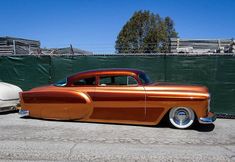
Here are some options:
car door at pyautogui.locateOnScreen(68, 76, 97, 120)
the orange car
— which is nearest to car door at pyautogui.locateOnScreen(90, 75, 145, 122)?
the orange car

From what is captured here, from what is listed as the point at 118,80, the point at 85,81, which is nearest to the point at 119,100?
the point at 118,80

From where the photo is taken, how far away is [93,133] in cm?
760

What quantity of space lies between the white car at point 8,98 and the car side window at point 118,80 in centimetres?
312

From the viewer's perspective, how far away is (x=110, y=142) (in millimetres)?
6770

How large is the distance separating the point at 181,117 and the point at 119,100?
1.55 m

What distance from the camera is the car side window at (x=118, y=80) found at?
8.55m

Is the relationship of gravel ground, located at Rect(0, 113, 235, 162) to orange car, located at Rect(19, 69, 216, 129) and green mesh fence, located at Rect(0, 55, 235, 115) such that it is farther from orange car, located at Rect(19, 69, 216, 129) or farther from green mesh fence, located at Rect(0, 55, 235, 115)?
green mesh fence, located at Rect(0, 55, 235, 115)

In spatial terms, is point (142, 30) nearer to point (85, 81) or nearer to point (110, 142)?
point (85, 81)

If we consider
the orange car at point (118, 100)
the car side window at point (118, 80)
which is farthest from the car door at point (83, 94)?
the car side window at point (118, 80)

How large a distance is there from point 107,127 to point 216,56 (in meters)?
3.98

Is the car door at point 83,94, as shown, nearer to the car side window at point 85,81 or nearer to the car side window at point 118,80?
the car side window at point 85,81

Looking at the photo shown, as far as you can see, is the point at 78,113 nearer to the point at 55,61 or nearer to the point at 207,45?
the point at 55,61

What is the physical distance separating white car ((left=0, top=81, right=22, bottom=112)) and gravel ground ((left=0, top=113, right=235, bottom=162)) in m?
1.06

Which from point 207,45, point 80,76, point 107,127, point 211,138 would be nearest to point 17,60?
point 80,76
